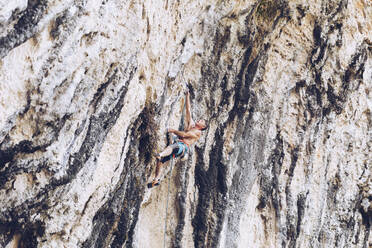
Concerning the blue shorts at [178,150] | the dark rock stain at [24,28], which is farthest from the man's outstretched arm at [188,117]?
the dark rock stain at [24,28]

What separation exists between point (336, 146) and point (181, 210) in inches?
119

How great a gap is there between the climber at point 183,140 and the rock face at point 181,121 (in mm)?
152

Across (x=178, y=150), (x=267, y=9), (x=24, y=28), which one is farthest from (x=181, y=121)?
(x=24, y=28)

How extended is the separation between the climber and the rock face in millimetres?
152

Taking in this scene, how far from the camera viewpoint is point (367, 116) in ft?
28.5

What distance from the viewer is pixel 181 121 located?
7.43 m

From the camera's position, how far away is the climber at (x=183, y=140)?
279 inches

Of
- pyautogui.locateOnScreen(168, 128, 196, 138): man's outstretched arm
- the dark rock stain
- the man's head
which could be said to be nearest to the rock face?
the dark rock stain

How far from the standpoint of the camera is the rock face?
17.0 feet

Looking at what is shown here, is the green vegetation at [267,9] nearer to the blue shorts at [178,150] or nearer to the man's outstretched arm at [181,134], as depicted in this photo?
the man's outstretched arm at [181,134]

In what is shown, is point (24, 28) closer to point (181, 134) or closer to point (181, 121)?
point (181, 134)

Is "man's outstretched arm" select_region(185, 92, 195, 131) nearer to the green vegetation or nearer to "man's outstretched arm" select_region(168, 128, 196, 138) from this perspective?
"man's outstretched arm" select_region(168, 128, 196, 138)

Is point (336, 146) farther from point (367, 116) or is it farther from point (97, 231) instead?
point (97, 231)

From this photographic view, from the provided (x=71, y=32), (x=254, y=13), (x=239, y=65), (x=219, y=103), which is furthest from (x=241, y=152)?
→ (x=71, y=32)
